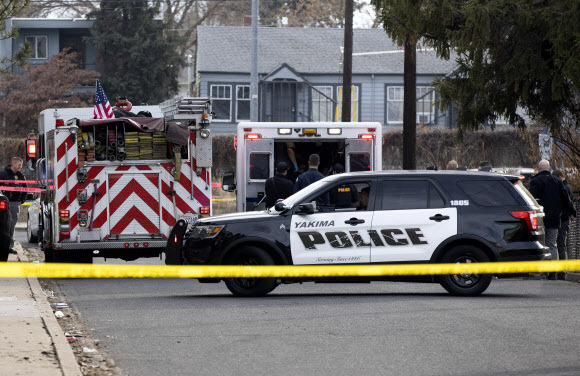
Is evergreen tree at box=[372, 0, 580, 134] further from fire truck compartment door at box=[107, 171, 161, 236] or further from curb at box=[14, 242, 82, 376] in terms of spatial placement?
curb at box=[14, 242, 82, 376]

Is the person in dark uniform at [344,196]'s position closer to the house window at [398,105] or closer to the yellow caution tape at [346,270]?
the yellow caution tape at [346,270]

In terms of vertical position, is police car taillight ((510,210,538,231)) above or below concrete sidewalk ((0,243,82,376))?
above

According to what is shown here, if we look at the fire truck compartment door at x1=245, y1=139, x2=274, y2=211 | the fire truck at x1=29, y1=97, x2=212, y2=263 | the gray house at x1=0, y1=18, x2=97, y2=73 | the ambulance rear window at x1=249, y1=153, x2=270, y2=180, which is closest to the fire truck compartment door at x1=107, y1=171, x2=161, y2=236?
the fire truck at x1=29, y1=97, x2=212, y2=263

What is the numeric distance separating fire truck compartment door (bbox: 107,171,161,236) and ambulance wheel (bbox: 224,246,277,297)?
331 cm

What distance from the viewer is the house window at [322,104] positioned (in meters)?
46.7

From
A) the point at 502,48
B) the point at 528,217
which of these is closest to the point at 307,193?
the point at 528,217

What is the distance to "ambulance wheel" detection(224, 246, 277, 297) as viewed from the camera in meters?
13.4

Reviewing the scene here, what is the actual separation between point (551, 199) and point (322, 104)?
30691 millimetres

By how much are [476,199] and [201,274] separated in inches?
149

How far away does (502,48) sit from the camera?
16328 millimetres

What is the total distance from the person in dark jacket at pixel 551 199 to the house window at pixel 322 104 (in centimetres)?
3005

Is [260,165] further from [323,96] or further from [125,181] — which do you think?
[323,96]

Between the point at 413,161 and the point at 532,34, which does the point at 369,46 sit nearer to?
the point at 413,161

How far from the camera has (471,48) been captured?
1614 cm
